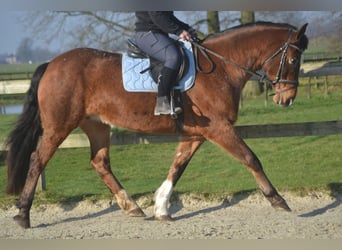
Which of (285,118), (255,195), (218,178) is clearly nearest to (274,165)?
(218,178)

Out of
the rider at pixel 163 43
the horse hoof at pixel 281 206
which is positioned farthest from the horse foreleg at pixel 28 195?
the horse hoof at pixel 281 206

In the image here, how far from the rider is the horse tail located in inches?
44.7

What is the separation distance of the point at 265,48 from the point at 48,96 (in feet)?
7.41

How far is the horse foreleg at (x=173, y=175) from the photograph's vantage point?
5734 millimetres

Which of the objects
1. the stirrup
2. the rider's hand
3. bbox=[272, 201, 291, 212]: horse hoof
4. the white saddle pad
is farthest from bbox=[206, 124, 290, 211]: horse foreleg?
the rider's hand

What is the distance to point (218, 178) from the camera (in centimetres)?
760

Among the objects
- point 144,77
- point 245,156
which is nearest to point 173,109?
point 144,77

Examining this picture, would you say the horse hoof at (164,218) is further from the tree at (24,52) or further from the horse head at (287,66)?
the tree at (24,52)

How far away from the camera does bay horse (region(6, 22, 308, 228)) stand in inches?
216

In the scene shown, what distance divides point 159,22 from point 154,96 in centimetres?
74

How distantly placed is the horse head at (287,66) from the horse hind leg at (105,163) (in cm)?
188

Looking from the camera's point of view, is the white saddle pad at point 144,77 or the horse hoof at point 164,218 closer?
the white saddle pad at point 144,77

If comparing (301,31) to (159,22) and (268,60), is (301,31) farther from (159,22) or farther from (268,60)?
(159,22)

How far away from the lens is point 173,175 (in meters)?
5.89
